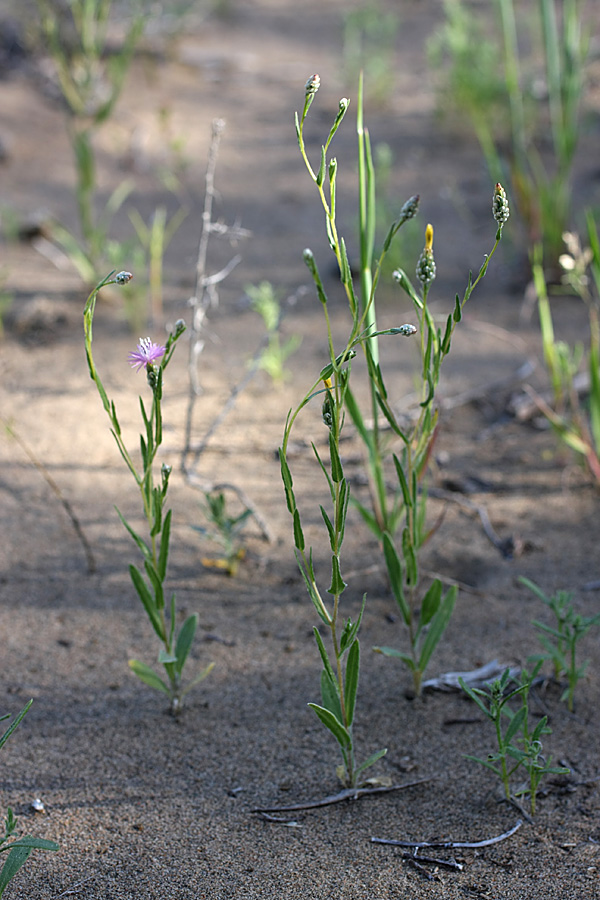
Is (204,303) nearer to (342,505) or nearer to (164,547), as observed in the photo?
(164,547)

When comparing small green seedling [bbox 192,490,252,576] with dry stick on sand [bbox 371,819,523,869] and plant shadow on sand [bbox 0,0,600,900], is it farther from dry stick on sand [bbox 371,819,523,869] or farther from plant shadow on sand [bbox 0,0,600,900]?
dry stick on sand [bbox 371,819,523,869]

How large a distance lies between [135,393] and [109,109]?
4.25 feet

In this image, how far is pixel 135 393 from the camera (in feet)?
8.79

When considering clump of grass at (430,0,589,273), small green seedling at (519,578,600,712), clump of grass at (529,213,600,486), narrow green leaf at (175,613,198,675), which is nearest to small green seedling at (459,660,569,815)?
small green seedling at (519,578,600,712)

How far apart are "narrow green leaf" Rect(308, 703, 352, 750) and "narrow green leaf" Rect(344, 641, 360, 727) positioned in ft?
0.11

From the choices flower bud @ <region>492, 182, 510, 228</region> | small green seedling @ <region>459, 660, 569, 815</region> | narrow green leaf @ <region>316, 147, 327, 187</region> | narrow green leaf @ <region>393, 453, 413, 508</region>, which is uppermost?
narrow green leaf @ <region>316, 147, 327, 187</region>

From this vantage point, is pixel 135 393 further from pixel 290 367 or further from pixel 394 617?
pixel 394 617

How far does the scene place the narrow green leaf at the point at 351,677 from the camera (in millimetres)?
1276

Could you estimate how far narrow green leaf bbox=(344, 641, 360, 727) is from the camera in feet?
4.19

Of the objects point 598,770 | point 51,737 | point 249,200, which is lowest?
point 598,770

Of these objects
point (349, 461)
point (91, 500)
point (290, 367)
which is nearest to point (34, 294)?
point (290, 367)

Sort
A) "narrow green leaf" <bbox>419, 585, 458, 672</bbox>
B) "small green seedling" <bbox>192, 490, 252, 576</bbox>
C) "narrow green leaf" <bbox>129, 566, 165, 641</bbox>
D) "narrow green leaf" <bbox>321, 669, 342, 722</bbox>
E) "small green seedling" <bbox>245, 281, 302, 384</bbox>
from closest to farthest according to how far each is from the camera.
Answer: "narrow green leaf" <bbox>321, 669, 342, 722</bbox> → "narrow green leaf" <bbox>129, 566, 165, 641</bbox> → "narrow green leaf" <bbox>419, 585, 458, 672</bbox> → "small green seedling" <bbox>192, 490, 252, 576</bbox> → "small green seedling" <bbox>245, 281, 302, 384</bbox>

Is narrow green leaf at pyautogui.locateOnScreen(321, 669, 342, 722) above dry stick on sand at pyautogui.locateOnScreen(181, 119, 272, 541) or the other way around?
the other way around

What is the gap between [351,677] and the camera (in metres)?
1.30
